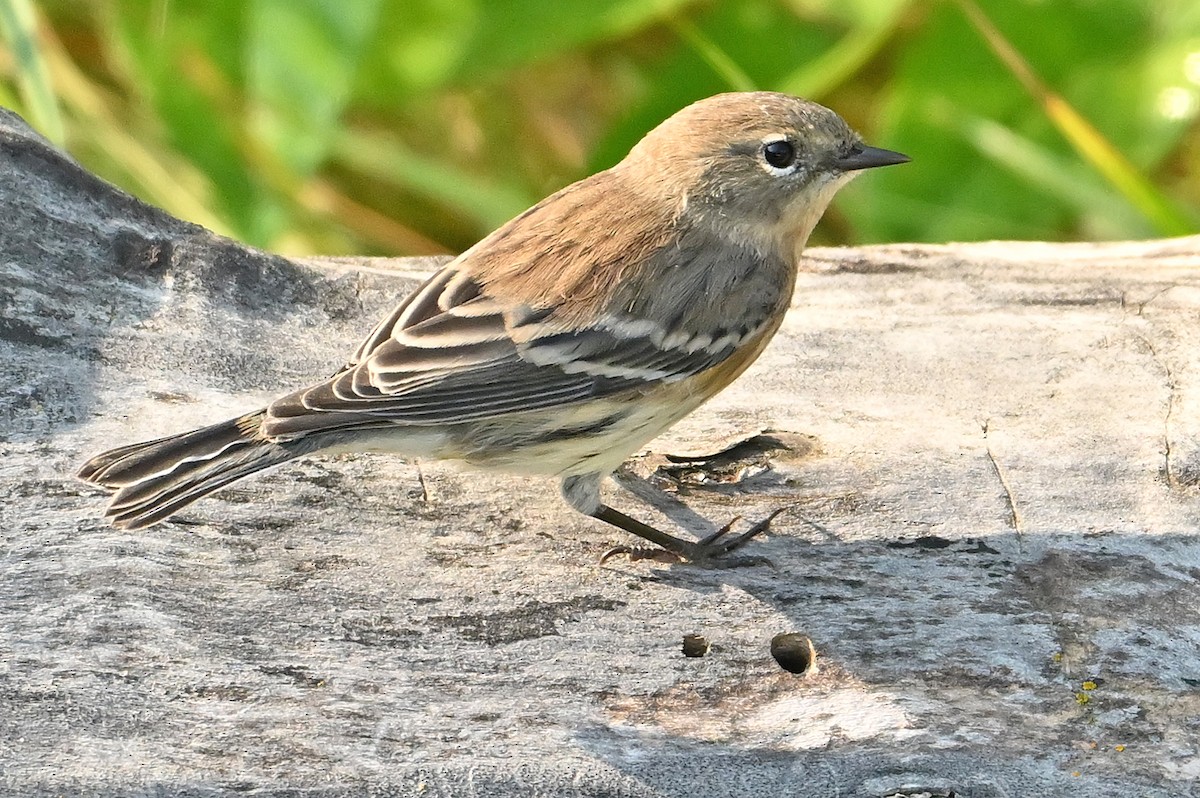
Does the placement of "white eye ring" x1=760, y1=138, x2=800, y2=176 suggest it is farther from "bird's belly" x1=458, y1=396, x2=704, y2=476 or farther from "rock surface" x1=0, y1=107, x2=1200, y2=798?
"bird's belly" x1=458, y1=396, x2=704, y2=476

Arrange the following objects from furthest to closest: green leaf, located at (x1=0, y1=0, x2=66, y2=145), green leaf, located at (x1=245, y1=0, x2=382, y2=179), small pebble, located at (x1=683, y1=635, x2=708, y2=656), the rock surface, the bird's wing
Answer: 1. green leaf, located at (x1=245, y1=0, x2=382, y2=179)
2. green leaf, located at (x1=0, y1=0, x2=66, y2=145)
3. the bird's wing
4. small pebble, located at (x1=683, y1=635, x2=708, y2=656)
5. the rock surface

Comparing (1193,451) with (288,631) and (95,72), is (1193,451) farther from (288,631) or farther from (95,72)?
(95,72)

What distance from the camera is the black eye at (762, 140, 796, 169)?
10.7ft

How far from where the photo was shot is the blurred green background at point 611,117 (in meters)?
4.16

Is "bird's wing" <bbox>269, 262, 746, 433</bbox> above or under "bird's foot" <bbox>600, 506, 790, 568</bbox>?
above

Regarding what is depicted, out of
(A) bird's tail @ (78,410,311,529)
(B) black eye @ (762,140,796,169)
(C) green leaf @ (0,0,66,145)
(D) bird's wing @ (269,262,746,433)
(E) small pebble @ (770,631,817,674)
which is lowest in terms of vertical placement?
(E) small pebble @ (770,631,817,674)

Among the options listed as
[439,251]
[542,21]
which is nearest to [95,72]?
[439,251]

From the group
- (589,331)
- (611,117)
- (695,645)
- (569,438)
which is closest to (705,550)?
(695,645)

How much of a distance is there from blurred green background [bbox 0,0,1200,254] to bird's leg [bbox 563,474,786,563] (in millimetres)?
1520

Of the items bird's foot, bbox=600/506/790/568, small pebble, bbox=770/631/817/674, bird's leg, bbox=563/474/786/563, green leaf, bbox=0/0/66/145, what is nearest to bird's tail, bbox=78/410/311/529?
bird's leg, bbox=563/474/786/563

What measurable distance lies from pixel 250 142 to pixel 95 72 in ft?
3.99

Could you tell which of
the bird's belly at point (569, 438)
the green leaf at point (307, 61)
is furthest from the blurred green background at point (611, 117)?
the bird's belly at point (569, 438)

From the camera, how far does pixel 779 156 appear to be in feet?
10.8

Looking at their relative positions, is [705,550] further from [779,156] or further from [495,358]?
[779,156]
